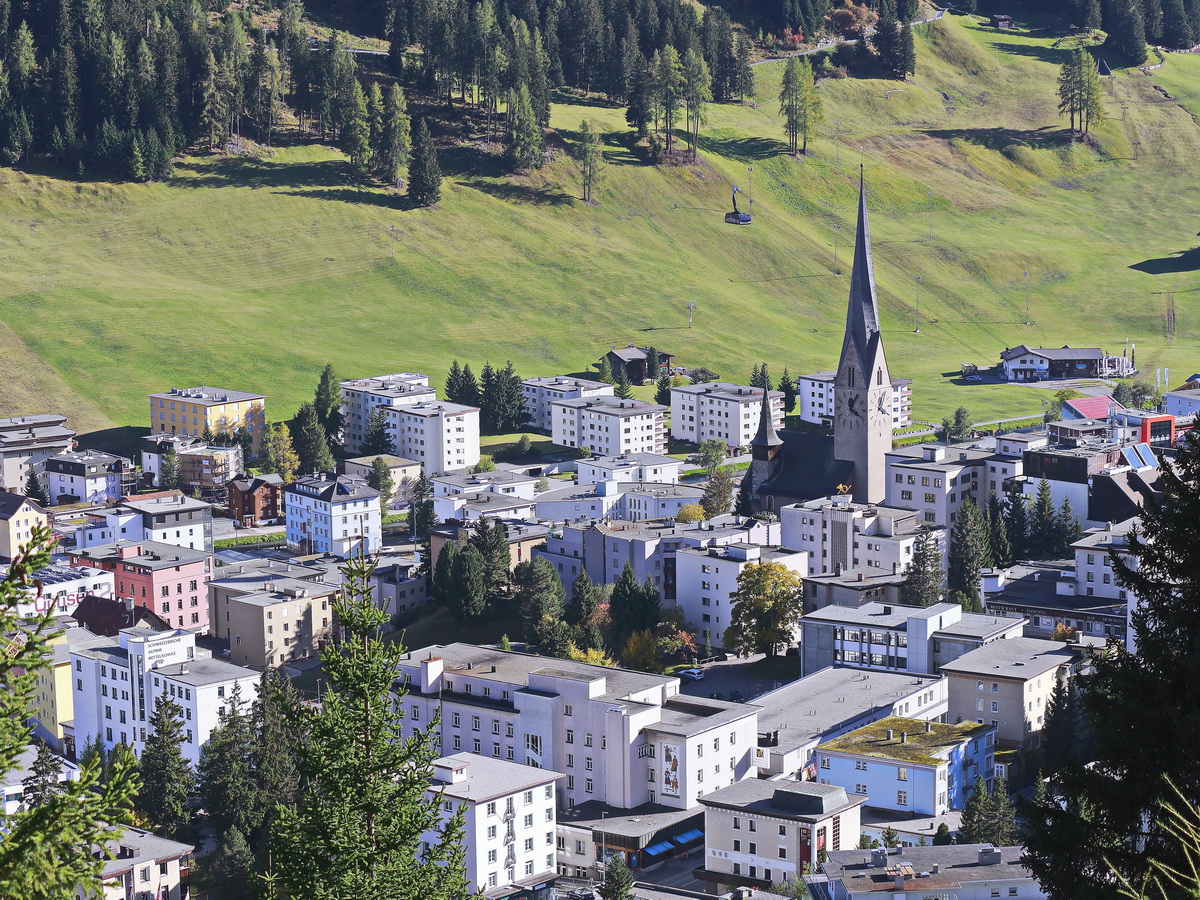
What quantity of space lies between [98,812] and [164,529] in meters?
105

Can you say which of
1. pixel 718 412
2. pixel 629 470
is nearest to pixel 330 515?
pixel 629 470

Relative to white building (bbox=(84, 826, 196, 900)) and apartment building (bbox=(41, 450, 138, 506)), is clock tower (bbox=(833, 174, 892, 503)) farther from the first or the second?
white building (bbox=(84, 826, 196, 900))

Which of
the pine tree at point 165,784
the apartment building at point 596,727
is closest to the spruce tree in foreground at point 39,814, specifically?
the apartment building at point 596,727

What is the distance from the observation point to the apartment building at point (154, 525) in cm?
11650

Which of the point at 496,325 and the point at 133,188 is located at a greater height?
the point at 133,188

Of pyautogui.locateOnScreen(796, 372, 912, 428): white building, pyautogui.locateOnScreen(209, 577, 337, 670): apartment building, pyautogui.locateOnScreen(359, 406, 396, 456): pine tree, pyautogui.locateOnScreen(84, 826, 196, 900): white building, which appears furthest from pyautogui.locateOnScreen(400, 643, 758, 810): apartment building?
pyautogui.locateOnScreen(796, 372, 912, 428): white building

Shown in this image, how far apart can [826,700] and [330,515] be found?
47717mm

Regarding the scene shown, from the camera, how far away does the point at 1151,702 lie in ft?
65.0

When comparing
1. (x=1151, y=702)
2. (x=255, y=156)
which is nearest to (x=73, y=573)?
(x=1151, y=702)

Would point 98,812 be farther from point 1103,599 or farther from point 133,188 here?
point 133,188

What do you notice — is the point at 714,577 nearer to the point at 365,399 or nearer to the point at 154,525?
the point at 154,525

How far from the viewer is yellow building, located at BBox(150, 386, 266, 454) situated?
14200cm

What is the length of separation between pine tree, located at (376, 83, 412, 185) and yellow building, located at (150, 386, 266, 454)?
5553 cm

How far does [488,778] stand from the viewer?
69.6 m
